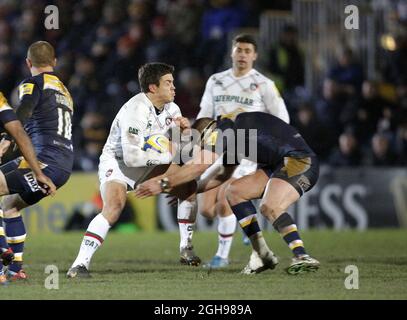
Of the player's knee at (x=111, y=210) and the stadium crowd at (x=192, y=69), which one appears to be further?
the stadium crowd at (x=192, y=69)

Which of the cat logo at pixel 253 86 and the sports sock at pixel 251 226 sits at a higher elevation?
the cat logo at pixel 253 86

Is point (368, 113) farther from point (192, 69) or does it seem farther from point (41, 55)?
point (41, 55)

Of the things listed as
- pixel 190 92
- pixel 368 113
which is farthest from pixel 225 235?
pixel 368 113

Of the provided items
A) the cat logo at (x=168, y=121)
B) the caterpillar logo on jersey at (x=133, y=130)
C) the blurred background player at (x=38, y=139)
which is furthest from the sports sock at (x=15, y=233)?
the cat logo at (x=168, y=121)

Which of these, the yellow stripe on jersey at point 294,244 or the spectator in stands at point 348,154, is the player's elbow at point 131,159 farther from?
the spectator in stands at point 348,154

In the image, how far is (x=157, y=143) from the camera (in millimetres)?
9672

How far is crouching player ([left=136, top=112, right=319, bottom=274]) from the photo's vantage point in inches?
357

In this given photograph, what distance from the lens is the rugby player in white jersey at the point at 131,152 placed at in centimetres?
920

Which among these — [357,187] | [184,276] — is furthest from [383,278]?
[357,187]

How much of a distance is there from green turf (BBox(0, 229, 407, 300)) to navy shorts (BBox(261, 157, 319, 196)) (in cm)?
93

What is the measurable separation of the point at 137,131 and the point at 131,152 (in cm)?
22

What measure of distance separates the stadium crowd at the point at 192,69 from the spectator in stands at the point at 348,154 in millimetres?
19

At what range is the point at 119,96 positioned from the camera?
18.0 m

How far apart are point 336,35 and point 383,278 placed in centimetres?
1103
